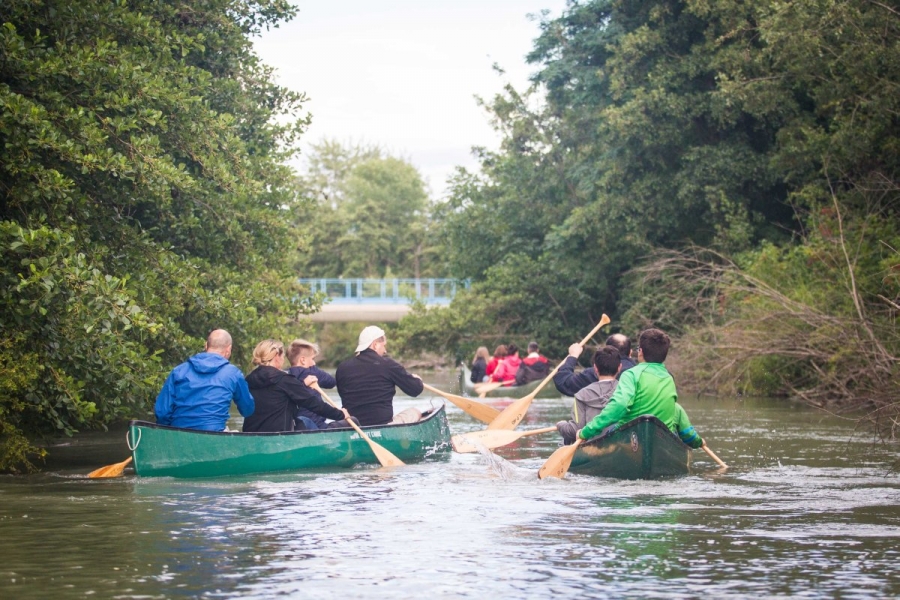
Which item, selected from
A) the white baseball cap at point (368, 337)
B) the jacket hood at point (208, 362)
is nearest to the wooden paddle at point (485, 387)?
the white baseball cap at point (368, 337)

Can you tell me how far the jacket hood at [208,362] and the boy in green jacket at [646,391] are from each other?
3.25 meters

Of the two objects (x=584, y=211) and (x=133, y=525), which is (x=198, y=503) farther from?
(x=584, y=211)

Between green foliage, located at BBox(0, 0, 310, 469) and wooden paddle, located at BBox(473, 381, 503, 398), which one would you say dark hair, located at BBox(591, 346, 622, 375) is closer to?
green foliage, located at BBox(0, 0, 310, 469)

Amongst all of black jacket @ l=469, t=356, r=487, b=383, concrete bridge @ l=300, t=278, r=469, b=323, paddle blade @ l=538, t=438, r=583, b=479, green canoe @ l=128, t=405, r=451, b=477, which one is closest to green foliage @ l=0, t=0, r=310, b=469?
green canoe @ l=128, t=405, r=451, b=477

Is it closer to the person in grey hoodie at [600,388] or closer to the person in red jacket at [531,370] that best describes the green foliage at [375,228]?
the person in red jacket at [531,370]

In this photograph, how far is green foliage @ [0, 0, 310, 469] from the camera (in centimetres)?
1110

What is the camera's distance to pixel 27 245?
428 inches

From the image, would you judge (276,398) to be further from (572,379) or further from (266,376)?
(572,379)

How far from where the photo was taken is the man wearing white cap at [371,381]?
1257 centimetres

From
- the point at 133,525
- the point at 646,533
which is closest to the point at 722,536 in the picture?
the point at 646,533

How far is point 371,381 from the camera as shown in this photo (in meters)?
12.7

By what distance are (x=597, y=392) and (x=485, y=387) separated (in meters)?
14.4

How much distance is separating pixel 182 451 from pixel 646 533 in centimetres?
453

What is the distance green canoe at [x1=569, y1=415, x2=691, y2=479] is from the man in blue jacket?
305 centimetres
